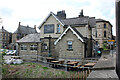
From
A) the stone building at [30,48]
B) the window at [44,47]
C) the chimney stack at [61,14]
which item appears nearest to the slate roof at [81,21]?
the chimney stack at [61,14]

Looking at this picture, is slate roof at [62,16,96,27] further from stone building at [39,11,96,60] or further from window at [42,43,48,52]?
window at [42,43,48,52]

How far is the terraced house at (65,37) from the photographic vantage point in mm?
18638

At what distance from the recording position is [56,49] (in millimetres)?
22375

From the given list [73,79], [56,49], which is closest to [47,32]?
[56,49]

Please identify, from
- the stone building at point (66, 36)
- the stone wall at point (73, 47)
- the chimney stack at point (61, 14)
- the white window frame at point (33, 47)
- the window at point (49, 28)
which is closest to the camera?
the stone wall at point (73, 47)

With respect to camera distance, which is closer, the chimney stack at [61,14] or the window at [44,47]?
the window at [44,47]

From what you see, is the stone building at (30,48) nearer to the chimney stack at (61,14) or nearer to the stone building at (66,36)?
the stone building at (66,36)

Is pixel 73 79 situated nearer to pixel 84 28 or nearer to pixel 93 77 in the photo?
pixel 93 77

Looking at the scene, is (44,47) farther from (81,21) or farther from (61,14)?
(81,21)

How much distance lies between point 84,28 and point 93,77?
62.3 feet

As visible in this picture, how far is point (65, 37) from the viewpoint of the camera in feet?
63.7

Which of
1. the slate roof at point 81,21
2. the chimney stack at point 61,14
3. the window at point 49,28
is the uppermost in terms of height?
the chimney stack at point 61,14

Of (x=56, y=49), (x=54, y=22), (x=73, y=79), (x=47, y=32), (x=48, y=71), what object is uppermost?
(x=54, y=22)

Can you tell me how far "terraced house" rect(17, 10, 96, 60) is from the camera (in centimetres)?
1864
